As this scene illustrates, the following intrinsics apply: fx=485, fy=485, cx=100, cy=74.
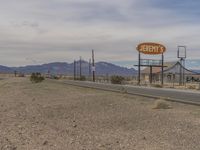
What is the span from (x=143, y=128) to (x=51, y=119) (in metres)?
4.90

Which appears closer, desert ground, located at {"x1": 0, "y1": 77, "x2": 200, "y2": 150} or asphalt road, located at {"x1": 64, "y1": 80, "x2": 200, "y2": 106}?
desert ground, located at {"x1": 0, "y1": 77, "x2": 200, "y2": 150}

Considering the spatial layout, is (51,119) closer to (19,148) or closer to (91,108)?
(91,108)

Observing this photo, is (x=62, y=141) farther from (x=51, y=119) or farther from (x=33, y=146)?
(x=51, y=119)

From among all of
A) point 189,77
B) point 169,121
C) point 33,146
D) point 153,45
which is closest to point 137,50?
point 153,45

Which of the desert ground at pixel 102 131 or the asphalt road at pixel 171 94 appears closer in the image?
the desert ground at pixel 102 131

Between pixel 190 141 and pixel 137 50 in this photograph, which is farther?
pixel 137 50

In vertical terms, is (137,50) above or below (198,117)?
above

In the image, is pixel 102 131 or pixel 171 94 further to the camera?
pixel 171 94

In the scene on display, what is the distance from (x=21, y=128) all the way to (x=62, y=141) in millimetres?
3866

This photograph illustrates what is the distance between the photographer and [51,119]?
19000 mm

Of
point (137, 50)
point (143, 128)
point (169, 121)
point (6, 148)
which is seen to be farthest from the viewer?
point (137, 50)

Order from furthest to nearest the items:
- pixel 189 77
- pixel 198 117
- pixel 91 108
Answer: pixel 189 77, pixel 91 108, pixel 198 117

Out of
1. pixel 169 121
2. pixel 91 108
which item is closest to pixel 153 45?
pixel 91 108

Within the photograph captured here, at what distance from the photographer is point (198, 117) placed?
18156 mm
